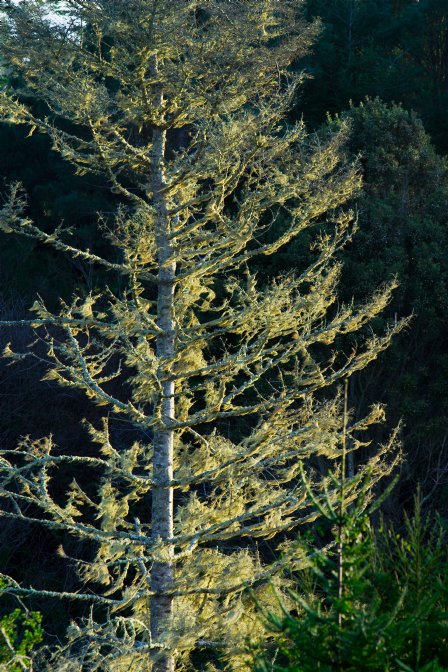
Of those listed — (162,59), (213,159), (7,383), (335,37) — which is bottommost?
(7,383)

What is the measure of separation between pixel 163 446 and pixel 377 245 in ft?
23.1

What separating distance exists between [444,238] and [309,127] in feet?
14.8

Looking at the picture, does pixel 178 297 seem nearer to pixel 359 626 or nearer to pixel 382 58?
pixel 359 626

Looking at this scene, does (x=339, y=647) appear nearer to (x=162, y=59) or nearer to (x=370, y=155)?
(x=162, y=59)

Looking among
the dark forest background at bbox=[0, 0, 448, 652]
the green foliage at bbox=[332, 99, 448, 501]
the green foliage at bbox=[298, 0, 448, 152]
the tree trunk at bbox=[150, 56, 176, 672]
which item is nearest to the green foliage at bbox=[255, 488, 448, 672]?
the tree trunk at bbox=[150, 56, 176, 672]

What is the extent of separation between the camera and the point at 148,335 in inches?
353

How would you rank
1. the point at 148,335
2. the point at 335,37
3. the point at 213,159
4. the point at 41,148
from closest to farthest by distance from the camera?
the point at 213,159, the point at 148,335, the point at 335,37, the point at 41,148

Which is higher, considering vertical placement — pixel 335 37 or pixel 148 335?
pixel 335 37

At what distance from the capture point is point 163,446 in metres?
8.86

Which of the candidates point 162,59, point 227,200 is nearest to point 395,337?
point 227,200

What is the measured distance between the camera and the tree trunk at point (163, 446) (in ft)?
28.4

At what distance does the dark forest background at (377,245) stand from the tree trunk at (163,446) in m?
3.70

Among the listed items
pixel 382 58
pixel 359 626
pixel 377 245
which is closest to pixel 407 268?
pixel 377 245

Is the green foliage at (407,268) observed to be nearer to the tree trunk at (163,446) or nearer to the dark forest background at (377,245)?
the dark forest background at (377,245)
